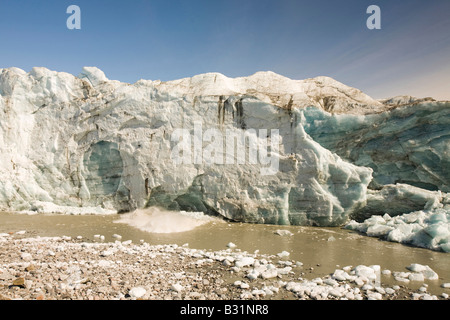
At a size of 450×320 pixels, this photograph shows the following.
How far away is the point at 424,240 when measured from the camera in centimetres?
769

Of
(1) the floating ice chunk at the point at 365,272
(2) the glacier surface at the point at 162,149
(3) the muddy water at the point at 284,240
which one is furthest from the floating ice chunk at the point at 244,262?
(2) the glacier surface at the point at 162,149

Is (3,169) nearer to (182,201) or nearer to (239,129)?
(182,201)

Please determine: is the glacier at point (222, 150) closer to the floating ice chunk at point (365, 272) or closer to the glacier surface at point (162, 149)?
the glacier surface at point (162, 149)

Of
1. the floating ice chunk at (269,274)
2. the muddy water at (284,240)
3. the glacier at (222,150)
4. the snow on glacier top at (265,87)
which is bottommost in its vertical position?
the muddy water at (284,240)

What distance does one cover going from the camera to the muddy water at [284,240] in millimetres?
6156

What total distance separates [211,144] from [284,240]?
16.2 ft

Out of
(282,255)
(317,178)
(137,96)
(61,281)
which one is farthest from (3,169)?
(317,178)

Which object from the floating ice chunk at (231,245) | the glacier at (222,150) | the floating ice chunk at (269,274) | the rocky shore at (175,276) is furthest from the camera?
the glacier at (222,150)

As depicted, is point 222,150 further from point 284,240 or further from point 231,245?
point 231,245
